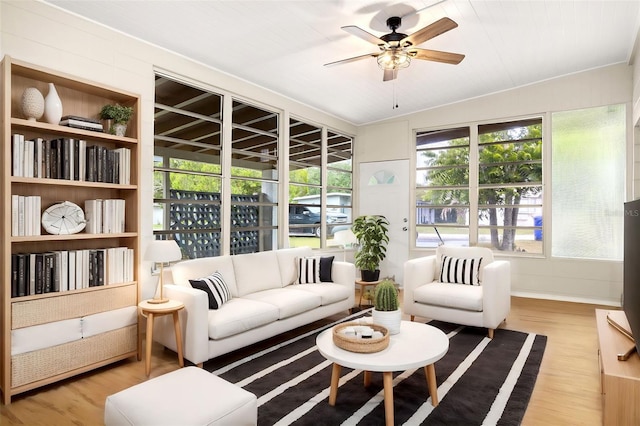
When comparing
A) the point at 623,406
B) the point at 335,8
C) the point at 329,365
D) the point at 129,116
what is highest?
the point at 335,8

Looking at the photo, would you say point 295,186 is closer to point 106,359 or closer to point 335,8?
point 335,8

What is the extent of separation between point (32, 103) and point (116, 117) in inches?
23.0

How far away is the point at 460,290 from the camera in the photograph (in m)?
4.01

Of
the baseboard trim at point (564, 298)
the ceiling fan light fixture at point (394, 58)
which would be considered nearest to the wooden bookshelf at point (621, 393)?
the ceiling fan light fixture at point (394, 58)

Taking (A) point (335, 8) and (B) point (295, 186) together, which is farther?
(B) point (295, 186)

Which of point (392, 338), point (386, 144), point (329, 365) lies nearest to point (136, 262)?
point (329, 365)

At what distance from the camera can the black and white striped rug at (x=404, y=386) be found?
7.61 ft

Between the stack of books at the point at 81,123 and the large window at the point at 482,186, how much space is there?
4876 millimetres

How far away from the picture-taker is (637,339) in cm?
221

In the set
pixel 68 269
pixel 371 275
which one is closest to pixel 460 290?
pixel 371 275

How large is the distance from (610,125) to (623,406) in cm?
439

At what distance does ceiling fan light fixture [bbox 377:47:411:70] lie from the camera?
3408 millimetres

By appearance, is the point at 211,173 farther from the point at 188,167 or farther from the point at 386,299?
the point at 386,299

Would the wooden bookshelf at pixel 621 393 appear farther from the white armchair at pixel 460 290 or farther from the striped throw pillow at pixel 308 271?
the striped throw pillow at pixel 308 271
